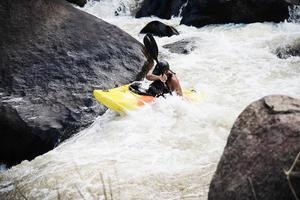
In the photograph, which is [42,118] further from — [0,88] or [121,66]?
[121,66]

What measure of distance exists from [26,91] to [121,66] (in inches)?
71.5

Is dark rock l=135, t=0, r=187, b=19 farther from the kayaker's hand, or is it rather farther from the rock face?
the kayaker's hand

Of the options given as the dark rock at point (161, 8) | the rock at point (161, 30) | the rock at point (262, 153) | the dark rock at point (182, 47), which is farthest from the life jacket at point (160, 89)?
the dark rock at point (161, 8)

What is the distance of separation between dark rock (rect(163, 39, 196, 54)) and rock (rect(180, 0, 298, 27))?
215 cm

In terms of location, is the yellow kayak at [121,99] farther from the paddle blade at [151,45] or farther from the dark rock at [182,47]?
the dark rock at [182,47]

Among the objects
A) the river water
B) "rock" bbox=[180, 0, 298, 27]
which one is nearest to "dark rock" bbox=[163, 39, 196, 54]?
the river water

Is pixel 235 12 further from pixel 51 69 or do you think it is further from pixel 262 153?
pixel 262 153

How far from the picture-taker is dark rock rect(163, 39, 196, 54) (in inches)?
387

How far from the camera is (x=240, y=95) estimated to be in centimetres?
698

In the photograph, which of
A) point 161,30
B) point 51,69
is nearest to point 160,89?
point 51,69

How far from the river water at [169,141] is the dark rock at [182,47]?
152 millimetres

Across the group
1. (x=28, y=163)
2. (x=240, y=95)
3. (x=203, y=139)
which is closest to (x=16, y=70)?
(x=28, y=163)

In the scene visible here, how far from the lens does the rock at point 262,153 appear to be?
2.16m

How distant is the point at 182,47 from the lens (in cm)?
1002
